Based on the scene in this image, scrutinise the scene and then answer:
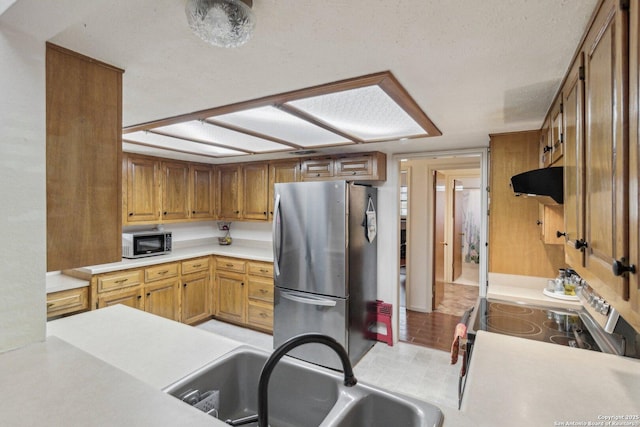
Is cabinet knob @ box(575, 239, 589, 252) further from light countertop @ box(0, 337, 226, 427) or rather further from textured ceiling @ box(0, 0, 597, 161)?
light countertop @ box(0, 337, 226, 427)

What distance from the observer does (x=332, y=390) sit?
1108 mm

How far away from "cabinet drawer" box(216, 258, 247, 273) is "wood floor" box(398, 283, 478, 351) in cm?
197

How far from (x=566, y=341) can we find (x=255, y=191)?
334cm

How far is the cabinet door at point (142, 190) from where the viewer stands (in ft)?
11.2

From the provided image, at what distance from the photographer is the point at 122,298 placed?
3055 millimetres

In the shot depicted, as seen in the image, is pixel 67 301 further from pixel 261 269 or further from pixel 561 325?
pixel 561 325

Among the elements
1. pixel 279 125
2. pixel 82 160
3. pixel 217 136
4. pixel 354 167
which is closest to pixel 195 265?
pixel 217 136

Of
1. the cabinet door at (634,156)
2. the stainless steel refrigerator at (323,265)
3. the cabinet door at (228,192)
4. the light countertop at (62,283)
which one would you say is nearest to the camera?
the cabinet door at (634,156)

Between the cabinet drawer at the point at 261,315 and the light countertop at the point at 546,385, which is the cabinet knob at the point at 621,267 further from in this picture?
the cabinet drawer at the point at 261,315

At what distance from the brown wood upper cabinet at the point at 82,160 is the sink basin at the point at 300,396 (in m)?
Result: 0.61

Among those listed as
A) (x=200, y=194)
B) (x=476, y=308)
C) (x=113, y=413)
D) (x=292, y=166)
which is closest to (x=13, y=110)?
(x=113, y=413)

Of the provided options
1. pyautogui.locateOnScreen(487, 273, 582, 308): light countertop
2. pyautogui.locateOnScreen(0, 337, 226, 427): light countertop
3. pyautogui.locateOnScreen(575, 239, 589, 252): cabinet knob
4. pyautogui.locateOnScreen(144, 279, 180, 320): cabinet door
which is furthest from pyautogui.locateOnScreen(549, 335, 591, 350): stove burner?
→ pyautogui.locateOnScreen(144, 279, 180, 320): cabinet door

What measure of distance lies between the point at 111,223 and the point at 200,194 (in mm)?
3057

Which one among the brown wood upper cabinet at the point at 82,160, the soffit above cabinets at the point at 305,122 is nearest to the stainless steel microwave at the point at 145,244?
the soffit above cabinets at the point at 305,122
